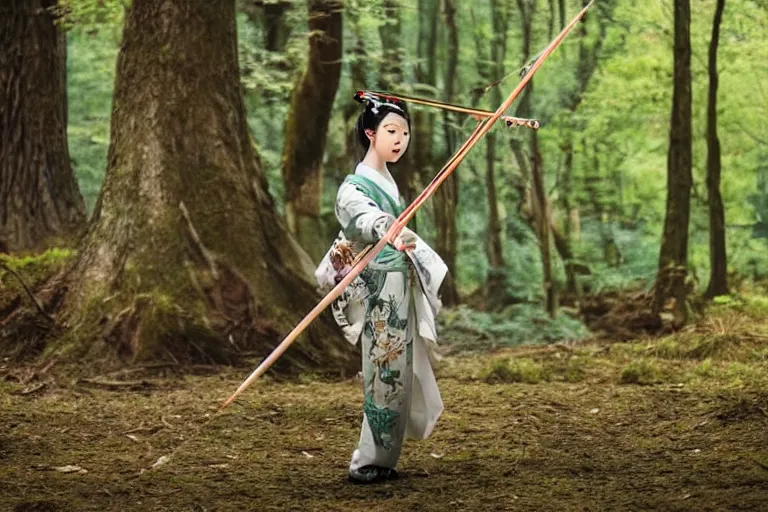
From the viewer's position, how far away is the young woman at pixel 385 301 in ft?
14.8

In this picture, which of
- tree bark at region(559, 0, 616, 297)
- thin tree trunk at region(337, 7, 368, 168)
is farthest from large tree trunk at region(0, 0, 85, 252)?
tree bark at region(559, 0, 616, 297)

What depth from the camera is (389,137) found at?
4.69m

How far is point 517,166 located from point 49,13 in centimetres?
1108

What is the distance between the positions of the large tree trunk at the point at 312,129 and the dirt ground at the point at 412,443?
3784 millimetres

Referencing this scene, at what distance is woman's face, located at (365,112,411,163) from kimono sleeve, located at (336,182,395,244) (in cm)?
23

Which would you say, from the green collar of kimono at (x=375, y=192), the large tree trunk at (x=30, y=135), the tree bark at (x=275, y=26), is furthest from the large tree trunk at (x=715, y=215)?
the green collar of kimono at (x=375, y=192)

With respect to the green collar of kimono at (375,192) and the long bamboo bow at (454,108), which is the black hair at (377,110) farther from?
the green collar of kimono at (375,192)

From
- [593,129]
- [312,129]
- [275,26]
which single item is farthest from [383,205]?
[593,129]

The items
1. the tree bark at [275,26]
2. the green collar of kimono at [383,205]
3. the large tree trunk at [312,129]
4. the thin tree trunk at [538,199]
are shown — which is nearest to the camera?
the green collar of kimono at [383,205]

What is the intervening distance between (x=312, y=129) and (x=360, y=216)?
23.2 ft

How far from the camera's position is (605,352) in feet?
32.7

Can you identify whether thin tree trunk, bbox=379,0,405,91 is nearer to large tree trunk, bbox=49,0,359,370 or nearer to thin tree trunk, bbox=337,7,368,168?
thin tree trunk, bbox=337,7,368,168

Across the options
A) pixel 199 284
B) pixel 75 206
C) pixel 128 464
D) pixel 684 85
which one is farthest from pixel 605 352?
pixel 128 464

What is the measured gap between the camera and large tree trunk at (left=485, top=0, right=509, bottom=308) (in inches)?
647
